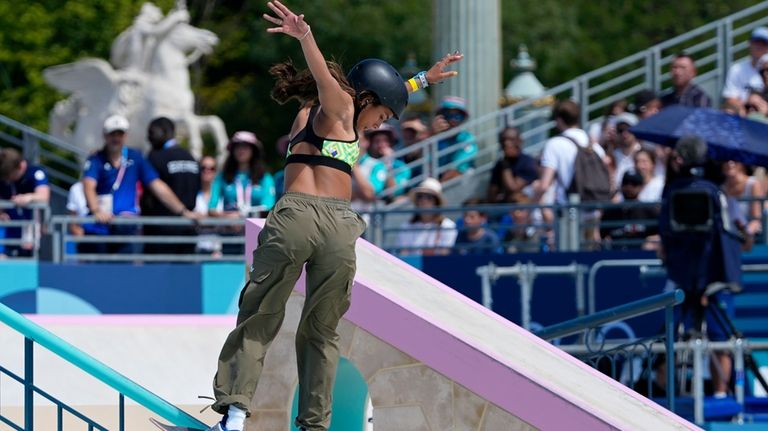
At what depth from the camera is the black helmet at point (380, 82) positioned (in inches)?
293

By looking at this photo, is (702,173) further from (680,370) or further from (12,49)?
(12,49)

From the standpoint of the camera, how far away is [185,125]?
24312mm

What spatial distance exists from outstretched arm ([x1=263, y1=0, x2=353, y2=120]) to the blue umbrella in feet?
20.2

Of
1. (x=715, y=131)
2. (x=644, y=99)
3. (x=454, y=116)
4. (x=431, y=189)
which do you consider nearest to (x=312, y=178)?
(x=715, y=131)

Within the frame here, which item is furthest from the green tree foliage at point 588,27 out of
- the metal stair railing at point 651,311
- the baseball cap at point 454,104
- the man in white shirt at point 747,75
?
the metal stair railing at point 651,311

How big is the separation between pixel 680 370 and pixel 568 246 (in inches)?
111

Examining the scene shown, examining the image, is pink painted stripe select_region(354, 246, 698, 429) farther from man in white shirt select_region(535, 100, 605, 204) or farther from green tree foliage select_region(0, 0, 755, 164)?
green tree foliage select_region(0, 0, 755, 164)

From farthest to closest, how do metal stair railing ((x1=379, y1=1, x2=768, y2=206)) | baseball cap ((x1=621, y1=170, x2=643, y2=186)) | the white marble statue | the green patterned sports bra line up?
the white marble statue
metal stair railing ((x1=379, y1=1, x2=768, y2=206))
baseball cap ((x1=621, y1=170, x2=643, y2=186))
the green patterned sports bra

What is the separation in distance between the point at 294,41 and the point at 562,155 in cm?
2365

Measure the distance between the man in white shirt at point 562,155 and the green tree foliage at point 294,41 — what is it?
21107mm

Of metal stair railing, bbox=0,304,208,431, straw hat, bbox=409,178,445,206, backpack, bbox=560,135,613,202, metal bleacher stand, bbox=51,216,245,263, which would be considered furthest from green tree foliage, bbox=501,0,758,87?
metal stair railing, bbox=0,304,208,431

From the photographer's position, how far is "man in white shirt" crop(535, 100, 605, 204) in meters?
14.5

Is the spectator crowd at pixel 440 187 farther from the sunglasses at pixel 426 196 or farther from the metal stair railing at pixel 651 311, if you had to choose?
the metal stair railing at pixel 651 311

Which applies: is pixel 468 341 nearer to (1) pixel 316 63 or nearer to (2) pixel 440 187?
(1) pixel 316 63
